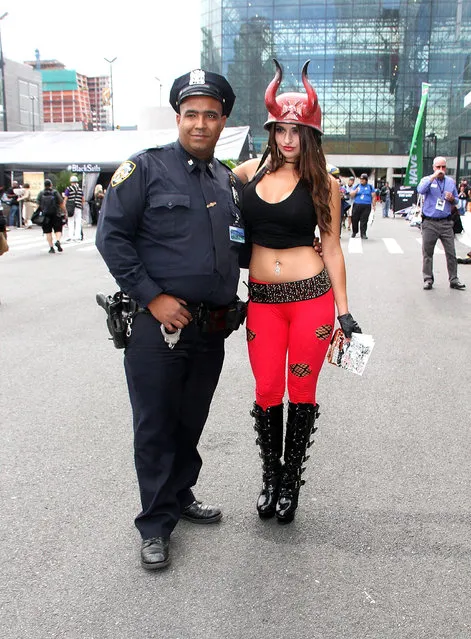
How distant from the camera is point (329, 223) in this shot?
10.6 feet

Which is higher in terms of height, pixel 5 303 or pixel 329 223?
pixel 329 223

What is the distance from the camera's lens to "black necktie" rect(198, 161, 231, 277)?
9.56 ft

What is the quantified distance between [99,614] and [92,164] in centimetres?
2482

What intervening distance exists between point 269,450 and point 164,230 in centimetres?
125

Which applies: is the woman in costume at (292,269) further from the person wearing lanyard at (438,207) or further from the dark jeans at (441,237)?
the dark jeans at (441,237)

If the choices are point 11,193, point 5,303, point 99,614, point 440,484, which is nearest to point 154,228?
point 99,614

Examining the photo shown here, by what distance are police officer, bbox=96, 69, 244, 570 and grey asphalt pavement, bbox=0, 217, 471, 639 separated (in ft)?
0.97

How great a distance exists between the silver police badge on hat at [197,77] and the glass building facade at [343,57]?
67497 millimetres

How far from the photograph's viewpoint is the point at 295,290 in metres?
3.23

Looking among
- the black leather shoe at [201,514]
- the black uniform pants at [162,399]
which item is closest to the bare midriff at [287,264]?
the black uniform pants at [162,399]

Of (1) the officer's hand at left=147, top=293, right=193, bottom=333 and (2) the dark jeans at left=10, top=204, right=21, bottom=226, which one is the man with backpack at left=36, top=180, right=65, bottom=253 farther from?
(1) the officer's hand at left=147, top=293, right=193, bottom=333

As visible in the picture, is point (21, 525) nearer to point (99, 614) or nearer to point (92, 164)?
point (99, 614)

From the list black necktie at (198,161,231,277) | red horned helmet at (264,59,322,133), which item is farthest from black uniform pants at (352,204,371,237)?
black necktie at (198,161,231,277)

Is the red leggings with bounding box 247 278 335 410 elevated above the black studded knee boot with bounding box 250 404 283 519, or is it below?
above
